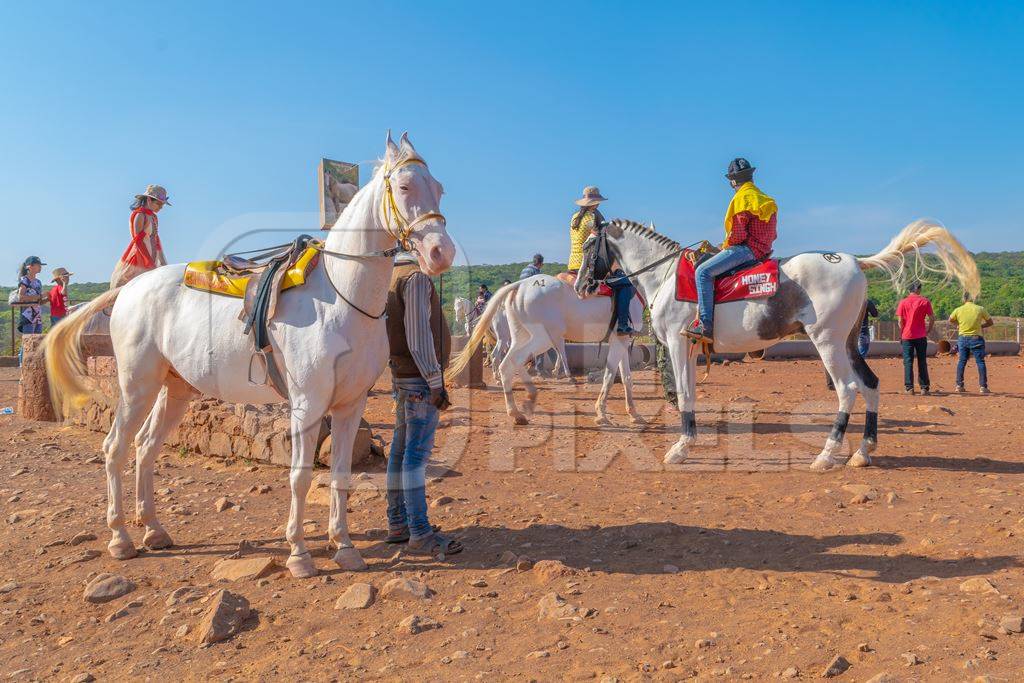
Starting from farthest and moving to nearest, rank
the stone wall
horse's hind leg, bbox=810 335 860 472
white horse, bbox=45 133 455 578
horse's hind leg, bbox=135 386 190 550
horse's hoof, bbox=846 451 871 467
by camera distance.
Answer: horse's hind leg, bbox=810 335 860 472
horse's hoof, bbox=846 451 871 467
the stone wall
horse's hind leg, bbox=135 386 190 550
white horse, bbox=45 133 455 578

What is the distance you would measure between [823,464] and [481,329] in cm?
452

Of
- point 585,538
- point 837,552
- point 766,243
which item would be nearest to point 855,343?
point 766,243

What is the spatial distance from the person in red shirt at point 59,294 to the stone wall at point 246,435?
617cm

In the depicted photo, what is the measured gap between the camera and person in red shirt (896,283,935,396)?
13.7 m

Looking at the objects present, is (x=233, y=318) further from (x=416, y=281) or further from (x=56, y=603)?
(x=56, y=603)

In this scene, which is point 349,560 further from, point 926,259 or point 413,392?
point 926,259

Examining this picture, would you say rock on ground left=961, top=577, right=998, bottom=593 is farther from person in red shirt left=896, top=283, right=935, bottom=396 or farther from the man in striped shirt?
person in red shirt left=896, top=283, right=935, bottom=396

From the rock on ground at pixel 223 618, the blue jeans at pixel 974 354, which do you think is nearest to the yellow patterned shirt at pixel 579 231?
the rock on ground at pixel 223 618

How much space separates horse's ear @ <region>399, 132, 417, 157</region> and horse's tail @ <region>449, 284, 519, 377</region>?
4.20 metres

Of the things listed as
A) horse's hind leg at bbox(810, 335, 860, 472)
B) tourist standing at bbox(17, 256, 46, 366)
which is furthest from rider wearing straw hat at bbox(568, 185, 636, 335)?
tourist standing at bbox(17, 256, 46, 366)

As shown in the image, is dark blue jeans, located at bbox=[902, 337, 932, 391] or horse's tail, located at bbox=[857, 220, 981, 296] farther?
dark blue jeans, located at bbox=[902, 337, 932, 391]

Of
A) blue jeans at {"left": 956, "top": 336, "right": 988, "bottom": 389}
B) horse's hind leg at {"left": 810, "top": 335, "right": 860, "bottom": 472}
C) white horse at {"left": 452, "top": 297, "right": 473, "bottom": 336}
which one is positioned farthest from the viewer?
white horse at {"left": 452, "top": 297, "right": 473, "bottom": 336}

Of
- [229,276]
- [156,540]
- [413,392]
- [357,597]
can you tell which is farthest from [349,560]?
[229,276]

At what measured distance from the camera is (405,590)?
13.1 ft
